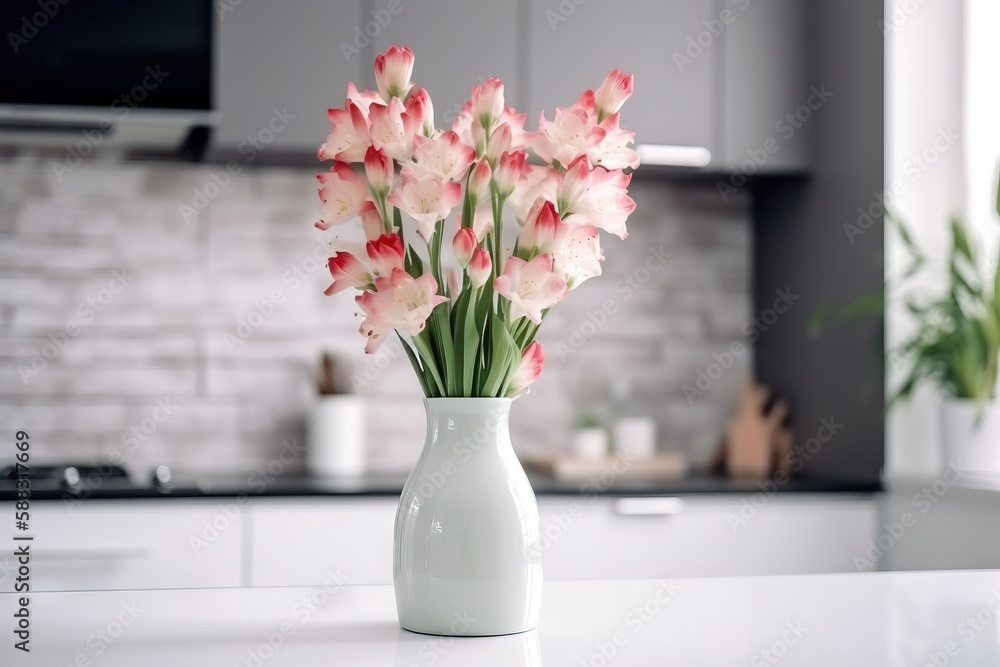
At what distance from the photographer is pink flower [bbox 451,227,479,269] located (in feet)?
2.77

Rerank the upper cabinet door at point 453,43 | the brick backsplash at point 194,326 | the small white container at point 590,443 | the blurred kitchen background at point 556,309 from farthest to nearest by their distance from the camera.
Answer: the small white container at point 590,443, the brick backsplash at point 194,326, the upper cabinet door at point 453,43, the blurred kitchen background at point 556,309

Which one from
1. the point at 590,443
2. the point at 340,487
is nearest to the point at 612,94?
the point at 340,487

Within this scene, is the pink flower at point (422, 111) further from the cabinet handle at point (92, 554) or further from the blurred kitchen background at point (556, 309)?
the cabinet handle at point (92, 554)

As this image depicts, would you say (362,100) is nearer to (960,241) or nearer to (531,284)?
(531,284)

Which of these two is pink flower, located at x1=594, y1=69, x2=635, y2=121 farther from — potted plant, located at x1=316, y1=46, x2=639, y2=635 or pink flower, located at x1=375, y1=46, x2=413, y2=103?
pink flower, located at x1=375, y1=46, x2=413, y2=103

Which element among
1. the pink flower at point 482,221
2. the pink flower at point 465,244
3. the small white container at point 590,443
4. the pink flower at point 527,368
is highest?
the pink flower at point 482,221

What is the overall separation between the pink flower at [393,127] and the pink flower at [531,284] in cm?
14

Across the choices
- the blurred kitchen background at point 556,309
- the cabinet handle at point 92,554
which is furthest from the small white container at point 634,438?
the cabinet handle at point 92,554

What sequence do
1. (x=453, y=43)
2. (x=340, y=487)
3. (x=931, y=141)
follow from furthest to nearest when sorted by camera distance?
1. (x=453, y=43)
2. (x=931, y=141)
3. (x=340, y=487)

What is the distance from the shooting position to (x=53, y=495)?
7.01 ft

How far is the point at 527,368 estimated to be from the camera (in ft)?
3.05

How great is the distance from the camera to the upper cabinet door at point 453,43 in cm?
→ 251

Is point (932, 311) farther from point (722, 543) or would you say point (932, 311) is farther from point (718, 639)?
point (718, 639)

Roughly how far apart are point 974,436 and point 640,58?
4.20 ft
